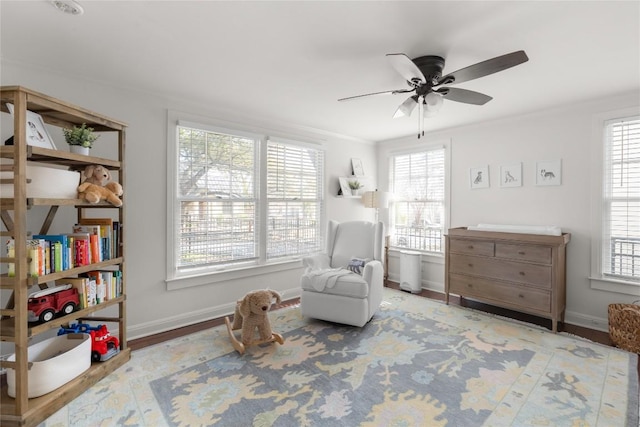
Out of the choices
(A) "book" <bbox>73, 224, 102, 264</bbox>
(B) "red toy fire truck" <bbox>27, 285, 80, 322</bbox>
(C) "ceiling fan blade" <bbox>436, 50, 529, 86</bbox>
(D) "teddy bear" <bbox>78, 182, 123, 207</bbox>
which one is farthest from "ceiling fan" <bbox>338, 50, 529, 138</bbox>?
(B) "red toy fire truck" <bbox>27, 285, 80, 322</bbox>

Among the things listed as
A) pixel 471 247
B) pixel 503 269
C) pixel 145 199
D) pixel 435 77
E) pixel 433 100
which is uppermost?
pixel 435 77

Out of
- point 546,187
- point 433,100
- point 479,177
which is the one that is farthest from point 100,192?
point 546,187

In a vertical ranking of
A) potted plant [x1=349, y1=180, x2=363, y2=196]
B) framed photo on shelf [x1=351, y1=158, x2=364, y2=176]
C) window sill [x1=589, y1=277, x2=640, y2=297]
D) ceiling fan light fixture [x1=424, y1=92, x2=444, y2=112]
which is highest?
ceiling fan light fixture [x1=424, y1=92, x2=444, y2=112]

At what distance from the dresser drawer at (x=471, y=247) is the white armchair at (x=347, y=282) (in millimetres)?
1008

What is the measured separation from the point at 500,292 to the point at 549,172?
4.91 feet

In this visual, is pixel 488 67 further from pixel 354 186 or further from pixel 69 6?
pixel 354 186

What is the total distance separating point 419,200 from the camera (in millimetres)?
4766

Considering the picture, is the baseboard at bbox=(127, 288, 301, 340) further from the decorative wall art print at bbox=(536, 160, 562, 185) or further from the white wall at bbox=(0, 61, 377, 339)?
the decorative wall art print at bbox=(536, 160, 562, 185)

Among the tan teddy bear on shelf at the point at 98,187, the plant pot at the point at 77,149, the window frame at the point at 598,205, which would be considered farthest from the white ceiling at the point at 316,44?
the tan teddy bear on shelf at the point at 98,187

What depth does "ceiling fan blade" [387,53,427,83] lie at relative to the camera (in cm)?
176

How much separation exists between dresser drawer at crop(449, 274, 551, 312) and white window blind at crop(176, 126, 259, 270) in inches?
102

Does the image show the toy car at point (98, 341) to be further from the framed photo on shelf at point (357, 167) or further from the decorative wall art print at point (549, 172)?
the decorative wall art print at point (549, 172)

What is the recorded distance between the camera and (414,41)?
79.7 inches

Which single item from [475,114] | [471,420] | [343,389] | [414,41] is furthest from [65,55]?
[475,114]
